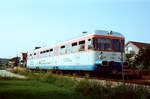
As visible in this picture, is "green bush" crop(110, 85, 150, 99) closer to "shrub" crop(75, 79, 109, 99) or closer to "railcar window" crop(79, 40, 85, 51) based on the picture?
"shrub" crop(75, 79, 109, 99)

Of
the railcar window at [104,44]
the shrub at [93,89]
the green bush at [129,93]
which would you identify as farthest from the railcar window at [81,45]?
the green bush at [129,93]

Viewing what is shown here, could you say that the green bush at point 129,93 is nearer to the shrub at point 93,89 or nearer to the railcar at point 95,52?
the shrub at point 93,89

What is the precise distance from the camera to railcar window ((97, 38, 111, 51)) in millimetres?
12967

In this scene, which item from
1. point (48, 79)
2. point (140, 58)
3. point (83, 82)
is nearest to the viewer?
point (83, 82)

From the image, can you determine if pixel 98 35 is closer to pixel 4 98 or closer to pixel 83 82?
pixel 83 82

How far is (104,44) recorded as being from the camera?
43.3ft

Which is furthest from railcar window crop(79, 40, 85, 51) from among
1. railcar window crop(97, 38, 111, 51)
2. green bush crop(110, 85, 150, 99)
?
green bush crop(110, 85, 150, 99)

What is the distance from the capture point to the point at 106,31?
13.7 meters

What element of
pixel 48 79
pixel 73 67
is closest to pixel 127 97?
pixel 48 79

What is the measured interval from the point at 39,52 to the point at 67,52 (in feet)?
30.5

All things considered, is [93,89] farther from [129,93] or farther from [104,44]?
[104,44]

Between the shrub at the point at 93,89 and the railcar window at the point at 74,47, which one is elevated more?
the railcar window at the point at 74,47

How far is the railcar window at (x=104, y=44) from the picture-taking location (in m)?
13.0

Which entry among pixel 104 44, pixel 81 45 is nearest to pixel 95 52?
pixel 104 44
